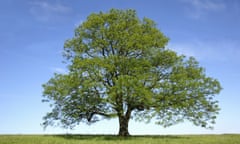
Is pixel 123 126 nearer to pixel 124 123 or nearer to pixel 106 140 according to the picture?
pixel 124 123

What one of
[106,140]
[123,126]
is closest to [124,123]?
[123,126]

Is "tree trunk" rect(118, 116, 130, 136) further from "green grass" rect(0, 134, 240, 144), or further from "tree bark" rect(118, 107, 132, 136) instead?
"green grass" rect(0, 134, 240, 144)

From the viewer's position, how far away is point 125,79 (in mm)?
38969

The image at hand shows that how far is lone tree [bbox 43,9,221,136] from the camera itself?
136ft

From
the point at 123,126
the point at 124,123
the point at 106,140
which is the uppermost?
the point at 124,123

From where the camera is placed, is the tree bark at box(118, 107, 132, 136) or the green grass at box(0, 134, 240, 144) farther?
the tree bark at box(118, 107, 132, 136)

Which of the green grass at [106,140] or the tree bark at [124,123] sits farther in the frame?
the tree bark at [124,123]

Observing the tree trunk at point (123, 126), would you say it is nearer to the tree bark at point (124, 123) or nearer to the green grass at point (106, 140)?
the tree bark at point (124, 123)

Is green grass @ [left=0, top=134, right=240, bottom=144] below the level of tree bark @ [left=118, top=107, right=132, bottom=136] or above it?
below

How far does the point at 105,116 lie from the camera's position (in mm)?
45375

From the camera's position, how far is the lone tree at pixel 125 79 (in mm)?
41341

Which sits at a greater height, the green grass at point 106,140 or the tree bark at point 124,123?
the tree bark at point 124,123

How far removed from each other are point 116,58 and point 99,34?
5456 mm

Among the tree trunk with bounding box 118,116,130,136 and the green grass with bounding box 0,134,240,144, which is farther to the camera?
the tree trunk with bounding box 118,116,130,136
